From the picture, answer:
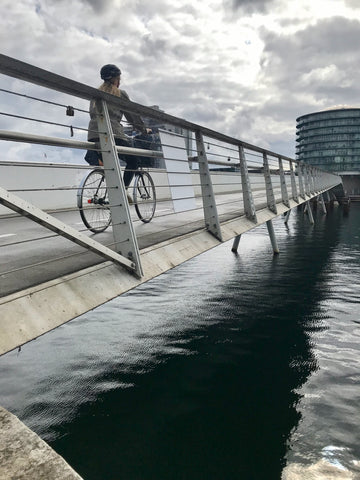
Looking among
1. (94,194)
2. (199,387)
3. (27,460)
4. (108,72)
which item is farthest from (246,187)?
(27,460)

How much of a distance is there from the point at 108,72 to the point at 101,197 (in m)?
1.86

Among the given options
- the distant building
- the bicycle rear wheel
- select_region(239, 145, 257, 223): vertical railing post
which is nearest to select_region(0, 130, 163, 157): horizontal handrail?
the bicycle rear wheel

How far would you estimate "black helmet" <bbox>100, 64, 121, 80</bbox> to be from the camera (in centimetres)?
544

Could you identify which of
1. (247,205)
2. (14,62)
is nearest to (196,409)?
(14,62)

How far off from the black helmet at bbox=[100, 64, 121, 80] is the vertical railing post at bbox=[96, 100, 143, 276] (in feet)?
6.99

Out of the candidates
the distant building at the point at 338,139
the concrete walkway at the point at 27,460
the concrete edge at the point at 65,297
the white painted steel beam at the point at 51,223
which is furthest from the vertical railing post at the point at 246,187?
the distant building at the point at 338,139

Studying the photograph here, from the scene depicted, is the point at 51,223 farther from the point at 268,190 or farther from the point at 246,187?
the point at 268,190

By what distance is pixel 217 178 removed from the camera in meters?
20.0

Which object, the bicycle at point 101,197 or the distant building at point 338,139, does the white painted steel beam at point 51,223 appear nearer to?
the bicycle at point 101,197

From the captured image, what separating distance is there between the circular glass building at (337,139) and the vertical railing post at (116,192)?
115 meters

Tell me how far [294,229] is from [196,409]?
69.6ft

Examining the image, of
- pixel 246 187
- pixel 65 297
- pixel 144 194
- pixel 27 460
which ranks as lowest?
pixel 27 460

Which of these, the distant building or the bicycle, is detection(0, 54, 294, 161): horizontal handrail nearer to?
the bicycle

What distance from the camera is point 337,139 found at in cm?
11056
